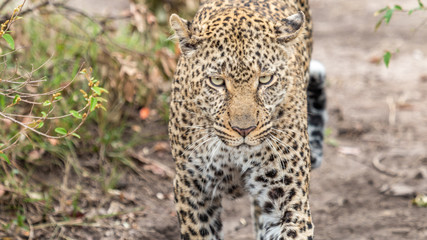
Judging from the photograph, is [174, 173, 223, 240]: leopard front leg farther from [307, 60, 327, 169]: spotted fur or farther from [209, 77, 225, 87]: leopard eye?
[307, 60, 327, 169]: spotted fur

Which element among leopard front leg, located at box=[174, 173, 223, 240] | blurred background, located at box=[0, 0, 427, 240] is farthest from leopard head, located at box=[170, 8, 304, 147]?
blurred background, located at box=[0, 0, 427, 240]

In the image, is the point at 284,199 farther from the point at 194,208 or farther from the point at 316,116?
the point at 316,116

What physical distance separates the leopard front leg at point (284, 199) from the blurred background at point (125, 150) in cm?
128

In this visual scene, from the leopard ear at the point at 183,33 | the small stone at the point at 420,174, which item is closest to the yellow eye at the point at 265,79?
the leopard ear at the point at 183,33

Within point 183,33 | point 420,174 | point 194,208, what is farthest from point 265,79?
point 420,174

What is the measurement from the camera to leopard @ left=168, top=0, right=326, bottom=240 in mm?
4469

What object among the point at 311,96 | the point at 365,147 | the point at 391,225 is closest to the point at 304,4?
the point at 311,96

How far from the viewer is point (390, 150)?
27.2ft

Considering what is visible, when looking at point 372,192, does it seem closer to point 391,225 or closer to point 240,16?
point 391,225

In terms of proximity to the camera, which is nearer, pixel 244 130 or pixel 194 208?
pixel 244 130

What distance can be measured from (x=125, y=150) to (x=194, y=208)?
2.39 m

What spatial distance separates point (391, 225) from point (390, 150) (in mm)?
1831

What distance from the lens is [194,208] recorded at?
197 inches

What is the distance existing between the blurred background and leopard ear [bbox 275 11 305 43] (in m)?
0.93
